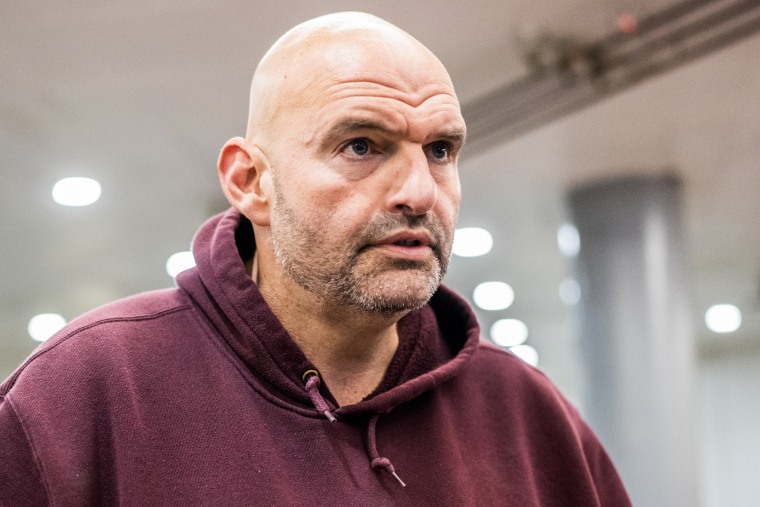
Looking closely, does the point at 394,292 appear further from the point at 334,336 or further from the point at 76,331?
the point at 76,331

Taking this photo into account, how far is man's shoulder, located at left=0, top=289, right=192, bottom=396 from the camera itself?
3.86ft

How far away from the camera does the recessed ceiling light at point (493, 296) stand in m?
5.98

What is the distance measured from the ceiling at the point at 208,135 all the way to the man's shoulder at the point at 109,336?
161 cm

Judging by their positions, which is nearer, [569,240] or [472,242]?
[569,240]

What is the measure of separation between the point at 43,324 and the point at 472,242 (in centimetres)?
229

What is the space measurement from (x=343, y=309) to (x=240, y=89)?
2085mm

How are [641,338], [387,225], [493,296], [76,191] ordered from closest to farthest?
[387,225], [641,338], [76,191], [493,296]

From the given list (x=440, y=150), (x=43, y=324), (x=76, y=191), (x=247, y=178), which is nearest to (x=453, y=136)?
(x=440, y=150)

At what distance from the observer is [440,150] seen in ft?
4.28

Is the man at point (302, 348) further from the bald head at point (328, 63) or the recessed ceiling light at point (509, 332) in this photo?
the recessed ceiling light at point (509, 332)

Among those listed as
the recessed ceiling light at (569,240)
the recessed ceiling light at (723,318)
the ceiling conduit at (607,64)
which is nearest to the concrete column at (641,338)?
the recessed ceiling light at (569,240)

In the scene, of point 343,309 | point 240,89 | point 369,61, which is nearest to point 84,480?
Result: point 343,309

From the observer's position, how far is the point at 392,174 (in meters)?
1.22

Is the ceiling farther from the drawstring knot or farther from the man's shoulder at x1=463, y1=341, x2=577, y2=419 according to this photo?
the drawstring knot
